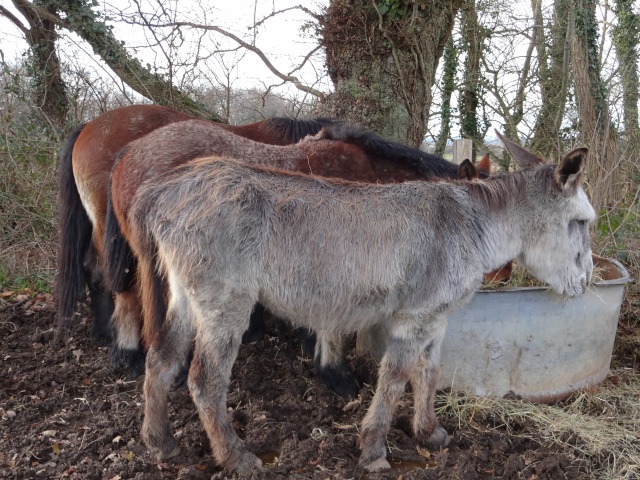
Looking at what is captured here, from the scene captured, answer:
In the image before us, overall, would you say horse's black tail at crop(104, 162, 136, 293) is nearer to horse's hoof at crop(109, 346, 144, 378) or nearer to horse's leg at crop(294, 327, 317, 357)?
horse's hoof at crop(109, 346, 144, 378)

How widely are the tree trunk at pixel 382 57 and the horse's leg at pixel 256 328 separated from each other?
266 centimetres

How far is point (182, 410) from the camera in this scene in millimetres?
3822

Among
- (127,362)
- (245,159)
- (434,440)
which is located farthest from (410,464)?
(245,159)

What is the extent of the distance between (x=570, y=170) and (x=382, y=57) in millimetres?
3554

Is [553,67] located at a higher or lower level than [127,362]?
higher

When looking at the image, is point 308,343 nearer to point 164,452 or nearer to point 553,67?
point 164,452

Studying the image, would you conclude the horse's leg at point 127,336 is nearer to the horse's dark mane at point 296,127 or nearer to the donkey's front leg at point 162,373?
the donkey's front leg at point 162,373

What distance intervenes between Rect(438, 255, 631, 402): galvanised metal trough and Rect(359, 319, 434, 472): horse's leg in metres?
0.73

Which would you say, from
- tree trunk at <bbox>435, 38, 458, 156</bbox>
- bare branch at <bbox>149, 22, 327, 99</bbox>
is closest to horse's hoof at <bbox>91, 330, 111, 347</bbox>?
bare branch at <bbox>149, 22, 327, 99</bbox>

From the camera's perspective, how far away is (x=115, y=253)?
424cm

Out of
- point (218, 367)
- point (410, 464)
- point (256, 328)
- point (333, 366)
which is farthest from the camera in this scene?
point (256, 328)

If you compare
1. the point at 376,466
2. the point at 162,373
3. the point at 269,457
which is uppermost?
the point at 162,373

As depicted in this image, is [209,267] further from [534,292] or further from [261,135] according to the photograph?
[261,135]

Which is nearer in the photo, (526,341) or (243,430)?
(243,430)
